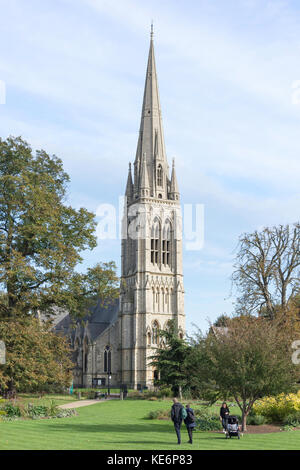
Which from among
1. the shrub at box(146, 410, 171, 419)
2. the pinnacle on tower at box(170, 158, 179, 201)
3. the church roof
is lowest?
the shrub at box(146, 410, 171, 419)

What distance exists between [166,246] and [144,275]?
21.2 feet

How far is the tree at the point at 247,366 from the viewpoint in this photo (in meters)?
23.3

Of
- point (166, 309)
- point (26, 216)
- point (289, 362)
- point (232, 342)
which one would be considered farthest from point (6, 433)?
point (166, 309)

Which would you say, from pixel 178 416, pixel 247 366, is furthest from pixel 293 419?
pixel 178 416

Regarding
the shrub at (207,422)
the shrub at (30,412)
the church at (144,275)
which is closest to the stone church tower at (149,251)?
the church at (144,275)

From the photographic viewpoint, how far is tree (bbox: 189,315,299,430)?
76.5 feet

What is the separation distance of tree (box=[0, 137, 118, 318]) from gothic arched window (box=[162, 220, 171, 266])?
4969cm

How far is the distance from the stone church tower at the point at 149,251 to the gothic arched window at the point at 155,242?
0.06 metres

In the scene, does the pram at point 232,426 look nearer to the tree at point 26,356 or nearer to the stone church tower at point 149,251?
the tree at point 26,356

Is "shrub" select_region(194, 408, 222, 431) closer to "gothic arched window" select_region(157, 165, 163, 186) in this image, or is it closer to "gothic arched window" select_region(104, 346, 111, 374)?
"gothic arched window" select_region(104, 346, 111, 374)

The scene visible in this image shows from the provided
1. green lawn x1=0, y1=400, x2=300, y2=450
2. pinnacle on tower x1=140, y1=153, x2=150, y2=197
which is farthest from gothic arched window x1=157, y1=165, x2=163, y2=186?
green lawn x1=0, y1=400, x2=300, y2=450

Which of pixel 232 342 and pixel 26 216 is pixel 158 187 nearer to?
pixel 26 216

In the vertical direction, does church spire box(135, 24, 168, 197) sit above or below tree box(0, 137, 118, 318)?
above

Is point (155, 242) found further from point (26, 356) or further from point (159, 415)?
point (159, 415)
